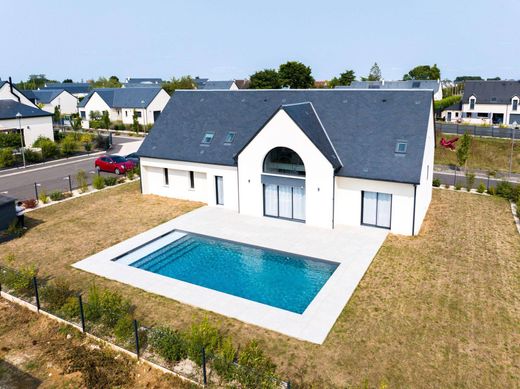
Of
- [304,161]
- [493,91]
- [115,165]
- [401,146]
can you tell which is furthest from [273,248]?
[493,91]

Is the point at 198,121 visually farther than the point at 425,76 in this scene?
No

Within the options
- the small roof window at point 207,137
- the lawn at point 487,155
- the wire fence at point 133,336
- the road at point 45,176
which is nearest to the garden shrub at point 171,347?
the wire fence at point 133,336

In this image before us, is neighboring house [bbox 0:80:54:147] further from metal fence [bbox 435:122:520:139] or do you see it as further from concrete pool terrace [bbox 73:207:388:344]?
metal fence [bbox 435:122:520:139]

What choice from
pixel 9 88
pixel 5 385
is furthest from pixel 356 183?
Result: pixel 9 88

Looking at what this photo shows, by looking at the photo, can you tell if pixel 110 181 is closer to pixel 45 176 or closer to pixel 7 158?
pixel 45 176

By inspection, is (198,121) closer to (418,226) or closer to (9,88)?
(418,226)

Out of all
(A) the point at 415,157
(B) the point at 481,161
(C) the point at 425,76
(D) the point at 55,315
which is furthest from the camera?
(C) the point at 425,76

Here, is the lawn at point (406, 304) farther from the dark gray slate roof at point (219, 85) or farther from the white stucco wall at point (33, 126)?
the dark gray slate roof at point (219, 85)
